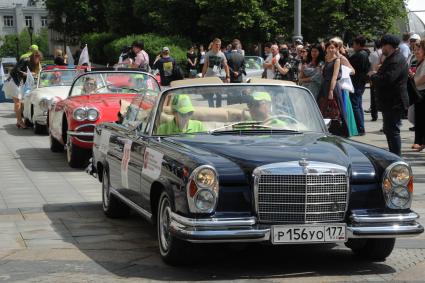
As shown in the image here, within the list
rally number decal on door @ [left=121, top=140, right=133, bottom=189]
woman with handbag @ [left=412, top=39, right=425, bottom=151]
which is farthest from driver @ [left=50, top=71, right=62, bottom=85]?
rally number decal on door @ [left=121, top=140, right=133, bottom=189]

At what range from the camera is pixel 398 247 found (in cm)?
739

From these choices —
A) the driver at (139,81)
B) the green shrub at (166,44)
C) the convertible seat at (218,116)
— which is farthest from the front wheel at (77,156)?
the green shrub at (166,44)

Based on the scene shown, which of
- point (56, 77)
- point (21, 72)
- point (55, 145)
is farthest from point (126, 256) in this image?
point (21, 72)

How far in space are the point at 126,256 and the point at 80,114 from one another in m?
5.95

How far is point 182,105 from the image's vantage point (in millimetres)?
7590

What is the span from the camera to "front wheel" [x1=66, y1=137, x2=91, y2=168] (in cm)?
1284

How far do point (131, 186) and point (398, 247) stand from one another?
2.42 m

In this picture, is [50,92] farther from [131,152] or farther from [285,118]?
[285,118]

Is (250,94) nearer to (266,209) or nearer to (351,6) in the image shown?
(266,209)

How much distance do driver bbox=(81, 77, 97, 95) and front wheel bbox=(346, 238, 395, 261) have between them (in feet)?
26.5

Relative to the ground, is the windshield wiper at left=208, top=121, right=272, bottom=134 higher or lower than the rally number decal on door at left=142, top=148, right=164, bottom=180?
higher

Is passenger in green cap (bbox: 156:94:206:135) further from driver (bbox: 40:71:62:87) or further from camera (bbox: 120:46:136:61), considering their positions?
camera (bbox: 120:46:136:61)

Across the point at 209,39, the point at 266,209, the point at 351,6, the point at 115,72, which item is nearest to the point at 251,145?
the point at 266,209

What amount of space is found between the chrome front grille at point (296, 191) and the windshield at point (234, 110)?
51.1 inches
